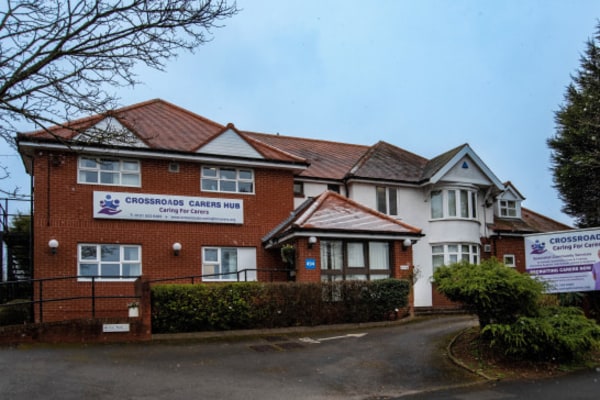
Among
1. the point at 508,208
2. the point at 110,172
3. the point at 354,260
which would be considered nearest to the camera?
the point at 110,172

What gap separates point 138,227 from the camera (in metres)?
18.4

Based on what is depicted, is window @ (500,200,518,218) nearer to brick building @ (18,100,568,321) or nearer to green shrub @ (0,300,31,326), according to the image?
brick building @ (18,100,568,321)

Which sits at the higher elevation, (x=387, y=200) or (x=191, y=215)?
(x=387, y=200)

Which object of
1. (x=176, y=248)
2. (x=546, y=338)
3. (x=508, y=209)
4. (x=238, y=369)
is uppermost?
(x=508, y=209)

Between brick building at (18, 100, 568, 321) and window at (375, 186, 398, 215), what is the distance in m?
0.07

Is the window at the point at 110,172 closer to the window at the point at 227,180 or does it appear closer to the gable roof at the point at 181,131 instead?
the gable roof at the point at 181,131

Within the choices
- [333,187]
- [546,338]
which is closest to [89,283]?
[333,187]

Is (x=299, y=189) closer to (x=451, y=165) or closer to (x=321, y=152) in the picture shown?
(x=321, y=152)

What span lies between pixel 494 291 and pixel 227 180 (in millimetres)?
11154

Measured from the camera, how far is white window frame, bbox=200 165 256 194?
19.8 m

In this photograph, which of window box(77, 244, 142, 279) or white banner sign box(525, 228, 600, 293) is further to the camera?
window box(77, 244, 142, 279)

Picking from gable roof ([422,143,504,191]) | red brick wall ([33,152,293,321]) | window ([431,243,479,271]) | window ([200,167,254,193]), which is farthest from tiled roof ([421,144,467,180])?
window ([200,167,254,193])

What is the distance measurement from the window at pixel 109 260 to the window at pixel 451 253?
12518 millimetres

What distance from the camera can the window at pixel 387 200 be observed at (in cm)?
2392
